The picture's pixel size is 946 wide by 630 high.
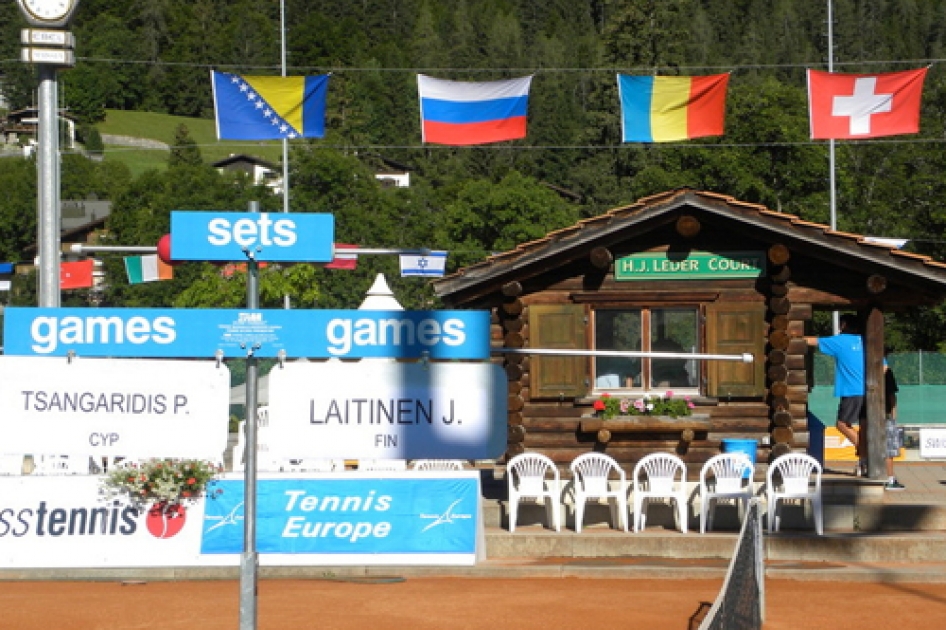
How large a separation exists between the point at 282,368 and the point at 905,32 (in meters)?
150

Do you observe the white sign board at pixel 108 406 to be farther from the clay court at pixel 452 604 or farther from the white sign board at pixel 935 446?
the white sign board at pixel 935 446

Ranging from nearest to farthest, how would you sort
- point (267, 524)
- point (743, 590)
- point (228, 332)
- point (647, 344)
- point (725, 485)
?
point (743, 590) → point (228, 332) → point (267, 524) → point (725, 485) → point (647, 344)

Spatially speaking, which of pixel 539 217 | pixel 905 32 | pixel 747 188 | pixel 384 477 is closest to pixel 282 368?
pixel 384 477

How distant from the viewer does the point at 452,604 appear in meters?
13.7


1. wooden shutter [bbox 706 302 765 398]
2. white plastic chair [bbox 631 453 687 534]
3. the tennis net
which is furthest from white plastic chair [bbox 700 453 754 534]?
the tennis net

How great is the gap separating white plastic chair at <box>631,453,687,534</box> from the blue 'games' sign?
233 centimetres

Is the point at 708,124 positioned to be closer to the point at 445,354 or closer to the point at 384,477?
the point at 384,477

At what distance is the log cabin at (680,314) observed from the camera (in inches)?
717

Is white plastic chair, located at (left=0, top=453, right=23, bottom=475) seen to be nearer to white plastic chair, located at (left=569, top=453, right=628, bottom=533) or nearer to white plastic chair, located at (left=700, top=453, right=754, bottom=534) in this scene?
white plastic chair, located at (left=569, top=453, right=628, bottom=533)

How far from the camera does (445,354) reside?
11.6 m

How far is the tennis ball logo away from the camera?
15545mm

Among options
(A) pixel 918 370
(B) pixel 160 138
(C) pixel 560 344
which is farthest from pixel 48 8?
(B) pixel 160 138

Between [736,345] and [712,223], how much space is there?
1.58 metres

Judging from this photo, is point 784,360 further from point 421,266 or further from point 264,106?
point 421,266
